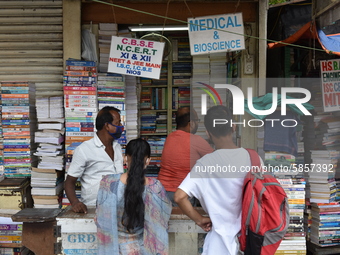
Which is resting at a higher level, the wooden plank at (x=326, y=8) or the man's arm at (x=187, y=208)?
the wooden plank at (x=326, y=8)

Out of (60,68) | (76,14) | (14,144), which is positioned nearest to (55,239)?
(14,144)

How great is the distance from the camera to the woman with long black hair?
7.36 ft

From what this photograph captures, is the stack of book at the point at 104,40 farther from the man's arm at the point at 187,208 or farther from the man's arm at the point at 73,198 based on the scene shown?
the man's arm at the point at 187,208

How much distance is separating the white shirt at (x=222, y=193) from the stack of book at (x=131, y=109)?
103 inches

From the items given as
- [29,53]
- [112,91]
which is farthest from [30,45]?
[112,91]

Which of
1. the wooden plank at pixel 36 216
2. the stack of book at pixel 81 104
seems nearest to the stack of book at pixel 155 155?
the stack of book at pixel 81 104

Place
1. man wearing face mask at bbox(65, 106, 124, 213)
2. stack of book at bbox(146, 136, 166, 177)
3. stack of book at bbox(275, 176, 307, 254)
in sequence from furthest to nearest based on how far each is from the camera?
stack of book at bbox(146, 136, 166, 177) → stack of book at bbox(275, 176, 307, 254) → man wearing face mask at bbox(65, 106, 124, 213)

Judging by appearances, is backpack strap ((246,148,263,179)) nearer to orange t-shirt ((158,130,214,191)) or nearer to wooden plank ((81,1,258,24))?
orange t-shirt ((158,130,214,191))

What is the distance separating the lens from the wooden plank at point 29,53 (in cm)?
473

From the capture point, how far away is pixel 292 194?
12.9ft

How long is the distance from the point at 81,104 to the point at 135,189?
2.49 m

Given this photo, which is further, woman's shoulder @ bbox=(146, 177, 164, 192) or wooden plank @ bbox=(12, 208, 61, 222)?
wooden plank @ bbox=(12, 208, 61, 222)

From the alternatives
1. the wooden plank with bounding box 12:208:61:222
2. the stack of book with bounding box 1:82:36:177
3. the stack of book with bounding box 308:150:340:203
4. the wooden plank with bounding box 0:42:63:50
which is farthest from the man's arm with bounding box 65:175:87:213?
the stack of book with bounding box 308:150:340:203

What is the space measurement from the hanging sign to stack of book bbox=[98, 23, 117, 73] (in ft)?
1.74
